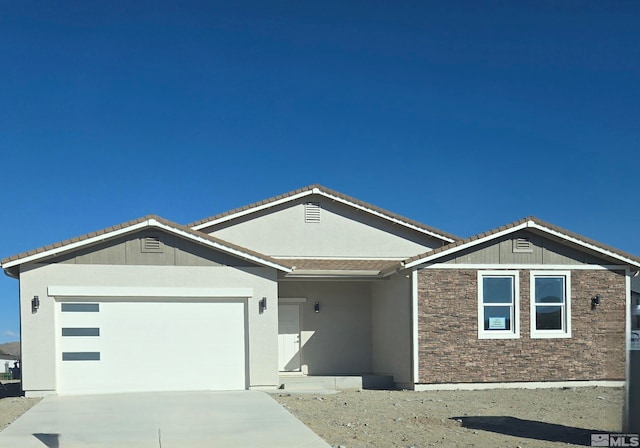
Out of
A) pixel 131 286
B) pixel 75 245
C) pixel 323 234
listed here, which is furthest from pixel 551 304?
pixel 75 245

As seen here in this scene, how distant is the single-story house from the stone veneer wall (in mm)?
33

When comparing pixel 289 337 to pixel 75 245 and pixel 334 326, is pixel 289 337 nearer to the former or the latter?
pixel 334 326

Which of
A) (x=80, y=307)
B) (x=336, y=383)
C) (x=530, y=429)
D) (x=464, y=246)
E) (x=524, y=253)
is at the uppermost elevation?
(x=464, y=246)

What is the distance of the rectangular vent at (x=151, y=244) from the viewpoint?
50.7 feet

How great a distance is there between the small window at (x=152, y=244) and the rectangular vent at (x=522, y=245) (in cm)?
844

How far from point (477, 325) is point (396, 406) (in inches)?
167

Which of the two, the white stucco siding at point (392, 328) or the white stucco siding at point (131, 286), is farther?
the white stucco siding at point (392, 328)

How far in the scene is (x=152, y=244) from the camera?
1546 centimetres

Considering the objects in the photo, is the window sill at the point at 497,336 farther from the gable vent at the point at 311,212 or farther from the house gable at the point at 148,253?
the house gable at the point at 148,253

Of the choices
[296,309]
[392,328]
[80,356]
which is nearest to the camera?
[80,356]

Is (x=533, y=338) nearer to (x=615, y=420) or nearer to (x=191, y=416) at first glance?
(x=615, y=420)

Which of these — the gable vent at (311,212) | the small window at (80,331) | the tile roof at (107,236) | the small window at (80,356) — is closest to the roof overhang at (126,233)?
the tile roof at (107,236)

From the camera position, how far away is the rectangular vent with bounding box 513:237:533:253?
1689 cm

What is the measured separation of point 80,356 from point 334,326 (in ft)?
23.1
